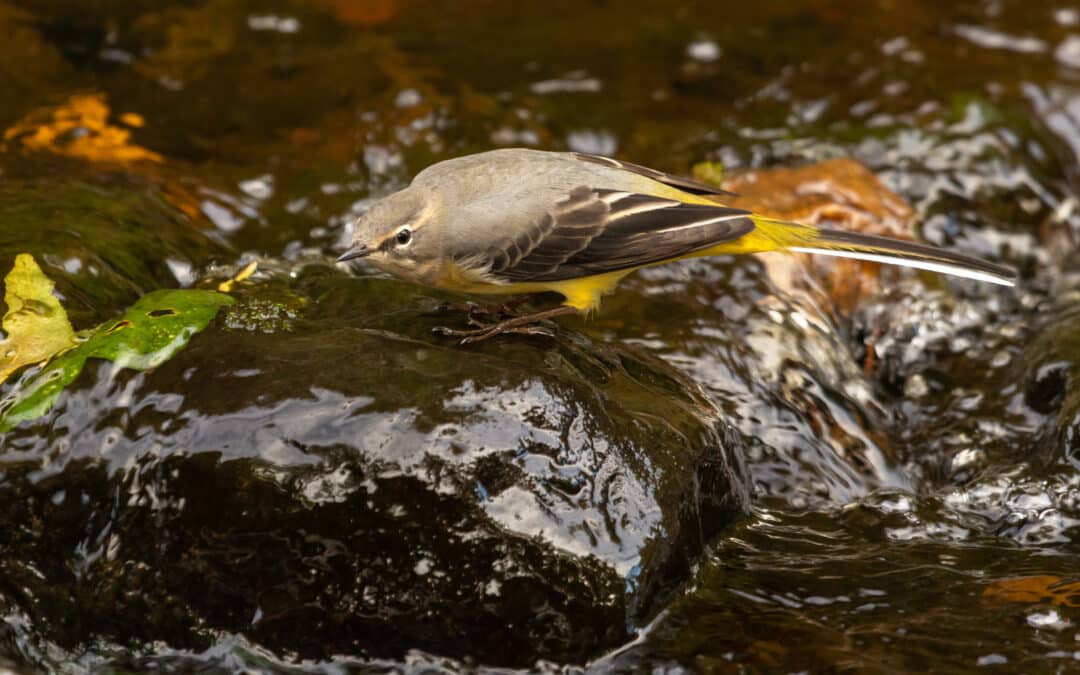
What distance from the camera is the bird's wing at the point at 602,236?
247 inches

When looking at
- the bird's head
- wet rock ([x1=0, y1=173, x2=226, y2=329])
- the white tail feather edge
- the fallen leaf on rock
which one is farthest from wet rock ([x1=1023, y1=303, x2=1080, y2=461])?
wet rock ([x1=0, y1=173, x2=226, y2=329])

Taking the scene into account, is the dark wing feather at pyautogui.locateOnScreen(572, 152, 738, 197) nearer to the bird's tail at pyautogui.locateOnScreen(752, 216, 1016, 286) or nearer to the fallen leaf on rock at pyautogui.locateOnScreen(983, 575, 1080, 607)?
the bird's tail at pyautogui.locateOnScreen(752, 216, 1016, 286)

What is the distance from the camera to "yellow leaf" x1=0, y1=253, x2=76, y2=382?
5.62 metres

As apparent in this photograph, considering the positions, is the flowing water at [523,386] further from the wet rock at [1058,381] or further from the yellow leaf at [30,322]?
the yellow leaf at [30,322]

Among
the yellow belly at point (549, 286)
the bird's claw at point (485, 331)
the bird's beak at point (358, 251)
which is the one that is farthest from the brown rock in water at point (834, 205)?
the bird's beak at point (358, 251)

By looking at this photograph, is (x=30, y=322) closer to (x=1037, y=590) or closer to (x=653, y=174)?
(x=653, y=174)

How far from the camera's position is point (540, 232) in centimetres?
627

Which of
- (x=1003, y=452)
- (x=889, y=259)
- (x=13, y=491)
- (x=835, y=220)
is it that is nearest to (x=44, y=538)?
(x=13, y=491)

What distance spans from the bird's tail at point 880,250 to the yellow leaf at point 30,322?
385 centimetres

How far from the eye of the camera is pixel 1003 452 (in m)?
7.19

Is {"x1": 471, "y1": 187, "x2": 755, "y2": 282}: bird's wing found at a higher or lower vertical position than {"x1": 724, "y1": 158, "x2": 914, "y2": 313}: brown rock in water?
higher

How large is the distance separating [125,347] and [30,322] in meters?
0.76

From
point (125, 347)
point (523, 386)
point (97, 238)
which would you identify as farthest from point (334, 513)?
point (97, 238)

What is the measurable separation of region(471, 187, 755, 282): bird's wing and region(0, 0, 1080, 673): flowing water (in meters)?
0.41
